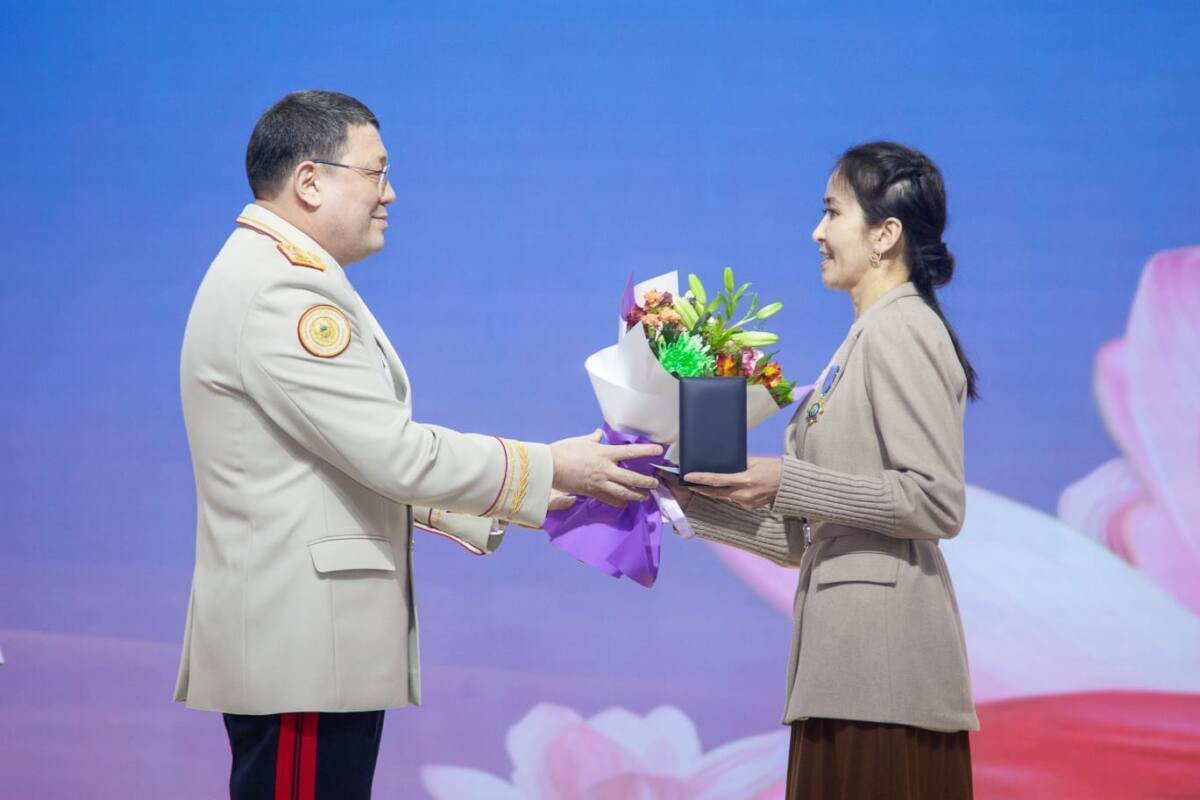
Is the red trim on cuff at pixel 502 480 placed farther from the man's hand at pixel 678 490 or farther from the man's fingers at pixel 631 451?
the man's hand at pixel 678 490

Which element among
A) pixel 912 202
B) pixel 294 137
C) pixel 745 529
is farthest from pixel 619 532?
pixel 294 137

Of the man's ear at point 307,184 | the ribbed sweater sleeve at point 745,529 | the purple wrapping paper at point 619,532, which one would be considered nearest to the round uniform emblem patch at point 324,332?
the man's ear at point 307,184

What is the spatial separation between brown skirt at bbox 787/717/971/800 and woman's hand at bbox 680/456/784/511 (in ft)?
1.13

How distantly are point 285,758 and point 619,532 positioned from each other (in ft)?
2.10

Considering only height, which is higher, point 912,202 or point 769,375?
point 912,202

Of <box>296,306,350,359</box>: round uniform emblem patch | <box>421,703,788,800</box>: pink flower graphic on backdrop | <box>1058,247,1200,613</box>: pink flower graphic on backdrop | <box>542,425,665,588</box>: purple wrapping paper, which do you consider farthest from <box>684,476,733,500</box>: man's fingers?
<box>1058,247,1200,613</box>: pink flower graphic on backdrop

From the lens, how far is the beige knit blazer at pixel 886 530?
1963 millimetres

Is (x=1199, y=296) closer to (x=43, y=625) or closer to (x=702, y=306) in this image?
(x=702, y=306)

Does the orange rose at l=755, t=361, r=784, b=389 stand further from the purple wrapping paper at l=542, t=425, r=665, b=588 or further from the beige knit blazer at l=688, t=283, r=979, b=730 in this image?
the purple wrapping paper at l=542, t=425, r=665, b=588

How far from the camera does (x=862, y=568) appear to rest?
78.8 inches

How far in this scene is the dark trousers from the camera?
1.89 metres

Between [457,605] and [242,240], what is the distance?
5.39 ft

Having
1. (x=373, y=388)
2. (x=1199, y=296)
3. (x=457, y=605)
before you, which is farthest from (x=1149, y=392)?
(x=373, y=388)

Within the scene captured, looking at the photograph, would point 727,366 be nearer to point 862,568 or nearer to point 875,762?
point 862,568
